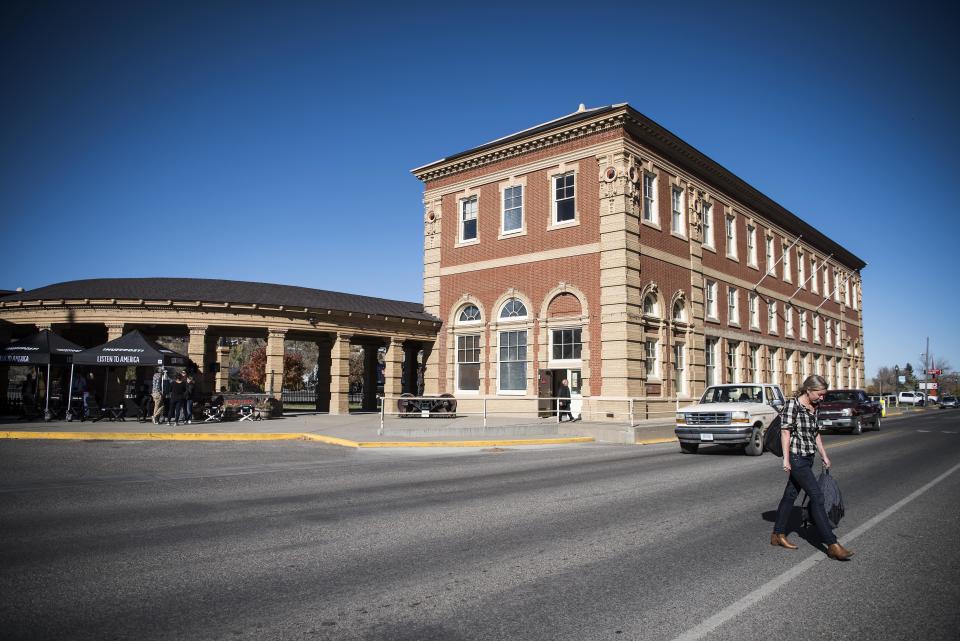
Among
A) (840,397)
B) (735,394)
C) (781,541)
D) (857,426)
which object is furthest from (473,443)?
(840,397)

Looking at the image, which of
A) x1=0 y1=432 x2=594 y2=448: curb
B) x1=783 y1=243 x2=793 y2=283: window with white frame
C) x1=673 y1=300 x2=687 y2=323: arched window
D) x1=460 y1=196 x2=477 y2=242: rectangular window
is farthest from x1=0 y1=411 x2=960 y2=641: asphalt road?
x1=783 y1=243 x2=793 y2=283: window with white frame

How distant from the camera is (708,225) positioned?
30.7 m

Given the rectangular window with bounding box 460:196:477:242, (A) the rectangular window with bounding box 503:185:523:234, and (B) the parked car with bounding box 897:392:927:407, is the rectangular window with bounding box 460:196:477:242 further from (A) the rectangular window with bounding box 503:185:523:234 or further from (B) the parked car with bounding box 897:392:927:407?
(B) the parked car with bounding box 897:392:927:407

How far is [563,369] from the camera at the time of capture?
84.8ft

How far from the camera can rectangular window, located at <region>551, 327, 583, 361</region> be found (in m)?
25.5

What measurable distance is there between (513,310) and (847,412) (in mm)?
13388

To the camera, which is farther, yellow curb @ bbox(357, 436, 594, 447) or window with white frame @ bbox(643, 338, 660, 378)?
window with white frame @ bbox(643, 338, 660, 378)

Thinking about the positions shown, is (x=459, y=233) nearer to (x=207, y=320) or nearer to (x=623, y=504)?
(x=207, y=320)

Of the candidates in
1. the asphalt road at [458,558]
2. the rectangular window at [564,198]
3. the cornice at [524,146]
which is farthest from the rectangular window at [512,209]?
the asphalt road at [458,558]

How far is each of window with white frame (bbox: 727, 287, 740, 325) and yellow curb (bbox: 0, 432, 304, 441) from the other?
886 inches

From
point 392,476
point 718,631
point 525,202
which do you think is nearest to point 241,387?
point 525,202

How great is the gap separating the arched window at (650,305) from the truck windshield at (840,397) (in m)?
7.30

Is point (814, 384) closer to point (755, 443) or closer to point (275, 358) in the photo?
point (755, 443)

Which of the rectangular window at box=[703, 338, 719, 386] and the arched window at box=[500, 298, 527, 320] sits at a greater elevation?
the arched window at box=[500, 298, 527, 320]
